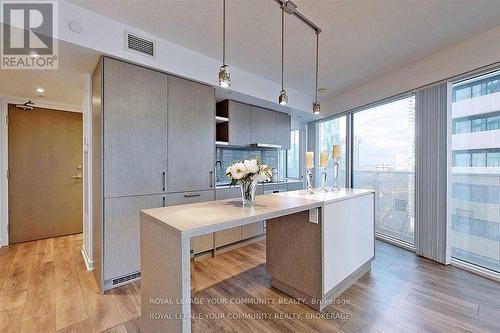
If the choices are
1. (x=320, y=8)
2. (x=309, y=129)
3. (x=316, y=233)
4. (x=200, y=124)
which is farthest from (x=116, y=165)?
(x=309, y=129)

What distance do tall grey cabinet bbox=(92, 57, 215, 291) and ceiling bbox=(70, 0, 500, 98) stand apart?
519 mm

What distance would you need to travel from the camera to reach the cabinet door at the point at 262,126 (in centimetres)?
386

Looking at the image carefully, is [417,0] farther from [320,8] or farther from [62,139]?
[62,139]

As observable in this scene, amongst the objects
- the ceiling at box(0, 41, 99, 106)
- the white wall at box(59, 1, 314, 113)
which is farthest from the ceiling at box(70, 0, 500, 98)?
the ceiling at box(0, 41, 99, 106)

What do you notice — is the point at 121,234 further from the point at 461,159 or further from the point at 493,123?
the point at 493,123

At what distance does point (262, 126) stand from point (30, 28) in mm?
3000

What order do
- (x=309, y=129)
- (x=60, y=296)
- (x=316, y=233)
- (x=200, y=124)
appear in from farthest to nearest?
(x=309, y=129) → (x=200, y=124) → (x=60, y=296) → (x=316, y=233)

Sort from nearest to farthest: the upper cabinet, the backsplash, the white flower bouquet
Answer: the white flower bouquet < the upper cabinet < the backsplash

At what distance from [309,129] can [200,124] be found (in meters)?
3.07

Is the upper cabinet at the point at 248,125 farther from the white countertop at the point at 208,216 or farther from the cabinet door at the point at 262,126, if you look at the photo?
the white countertop at the point at 208,216

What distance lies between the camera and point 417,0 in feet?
6.17

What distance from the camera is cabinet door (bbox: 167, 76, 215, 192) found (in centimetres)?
260

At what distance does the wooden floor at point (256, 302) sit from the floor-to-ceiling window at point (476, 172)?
1.14 feet

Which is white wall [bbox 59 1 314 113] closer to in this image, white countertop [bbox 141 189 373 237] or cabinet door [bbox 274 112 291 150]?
cabinet door [bbox 274 112 291 150]
